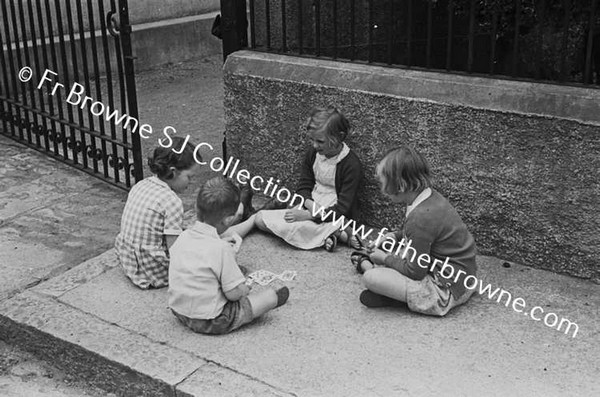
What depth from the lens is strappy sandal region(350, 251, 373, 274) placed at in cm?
458

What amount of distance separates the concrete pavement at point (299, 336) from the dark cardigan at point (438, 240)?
8.8 inches

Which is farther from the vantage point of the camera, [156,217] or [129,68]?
[129,68]

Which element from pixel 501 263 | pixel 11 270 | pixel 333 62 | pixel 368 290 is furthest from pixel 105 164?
pixel 501 263

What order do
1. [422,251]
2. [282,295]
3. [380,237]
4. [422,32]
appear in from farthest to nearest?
1. [422,32]
2. [380,237]
3. [282,295]
4. [422,251]

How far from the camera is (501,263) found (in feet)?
15.4

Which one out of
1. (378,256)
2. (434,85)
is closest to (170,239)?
(378,256)

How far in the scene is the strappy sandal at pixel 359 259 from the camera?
4.58 metres

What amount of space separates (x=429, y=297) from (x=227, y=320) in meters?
1.04

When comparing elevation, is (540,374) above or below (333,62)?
below

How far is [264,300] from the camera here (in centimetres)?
405

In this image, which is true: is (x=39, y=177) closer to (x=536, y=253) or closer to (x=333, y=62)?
(x=333, y=62)

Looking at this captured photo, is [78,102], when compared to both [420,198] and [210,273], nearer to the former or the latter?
[210,273]

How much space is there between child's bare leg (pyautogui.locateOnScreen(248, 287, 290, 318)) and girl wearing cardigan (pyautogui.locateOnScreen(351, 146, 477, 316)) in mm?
469

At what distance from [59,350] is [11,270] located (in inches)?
38.7
